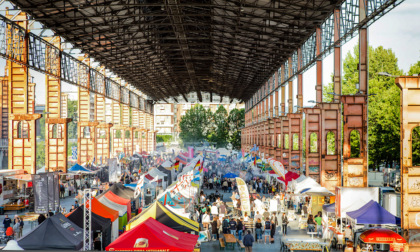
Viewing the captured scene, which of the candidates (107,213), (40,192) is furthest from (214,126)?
(107,213)

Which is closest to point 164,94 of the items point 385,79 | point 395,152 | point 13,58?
point 385,79

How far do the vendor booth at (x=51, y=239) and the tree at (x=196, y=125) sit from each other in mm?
98384

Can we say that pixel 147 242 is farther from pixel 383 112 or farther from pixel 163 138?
pixel 163 138

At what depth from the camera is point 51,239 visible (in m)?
11.5

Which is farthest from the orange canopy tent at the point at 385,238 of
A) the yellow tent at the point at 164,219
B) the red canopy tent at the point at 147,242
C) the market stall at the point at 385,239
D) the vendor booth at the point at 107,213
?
the vendor booth at the point at 107,213

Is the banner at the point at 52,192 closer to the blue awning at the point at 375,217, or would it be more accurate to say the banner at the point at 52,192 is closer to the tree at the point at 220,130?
the blue awning at the point at 375,217

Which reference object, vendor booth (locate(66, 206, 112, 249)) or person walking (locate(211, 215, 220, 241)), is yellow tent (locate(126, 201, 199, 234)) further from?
person walking (locate(211, 215, 220, 241))

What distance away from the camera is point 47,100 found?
119ft

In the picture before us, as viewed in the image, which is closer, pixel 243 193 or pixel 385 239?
pixel 385 239

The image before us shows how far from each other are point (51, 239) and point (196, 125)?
325ft

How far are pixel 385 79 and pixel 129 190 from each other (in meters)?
31.6

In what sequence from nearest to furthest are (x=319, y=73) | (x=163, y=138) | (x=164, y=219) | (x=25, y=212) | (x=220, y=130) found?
(x=164, y=219), (x=25, y=212), (x=319, y=73), (x=220, y=130), (x=163, y=138)

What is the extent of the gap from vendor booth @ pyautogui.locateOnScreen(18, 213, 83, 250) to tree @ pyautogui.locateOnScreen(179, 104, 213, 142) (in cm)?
9838

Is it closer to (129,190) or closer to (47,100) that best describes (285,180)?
(129,190)
